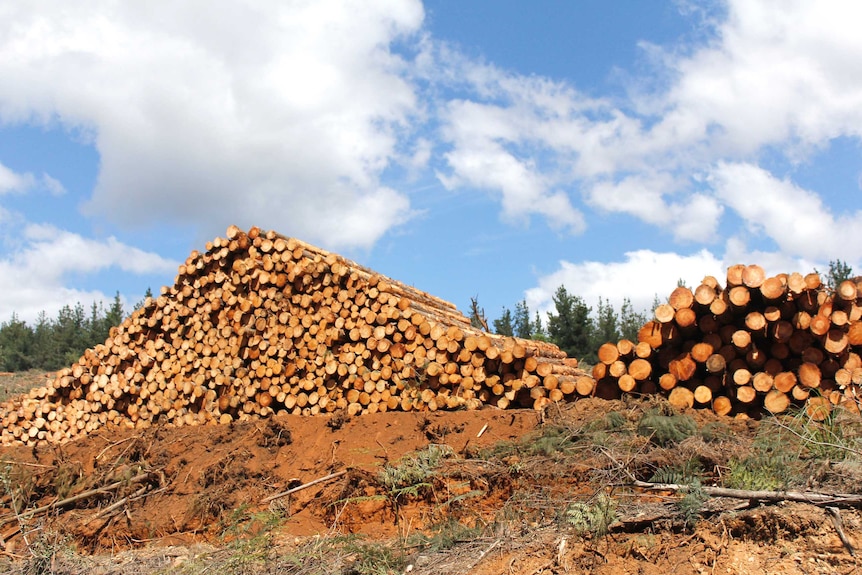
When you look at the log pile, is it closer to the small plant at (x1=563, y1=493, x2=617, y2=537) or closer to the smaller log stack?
the smaller log stack

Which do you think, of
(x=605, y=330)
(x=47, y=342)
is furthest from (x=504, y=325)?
(x=47, y=342)

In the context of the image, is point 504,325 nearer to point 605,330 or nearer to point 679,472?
point 605,330

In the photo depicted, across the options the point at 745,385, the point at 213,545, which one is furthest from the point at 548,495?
the point at 213,545

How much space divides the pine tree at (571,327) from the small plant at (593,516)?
24836mm

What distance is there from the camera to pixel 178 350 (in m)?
10.5

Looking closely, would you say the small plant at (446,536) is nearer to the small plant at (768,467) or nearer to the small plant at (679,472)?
the small plant at (679,472)

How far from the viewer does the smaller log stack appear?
6.76m

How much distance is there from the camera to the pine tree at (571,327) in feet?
99.4

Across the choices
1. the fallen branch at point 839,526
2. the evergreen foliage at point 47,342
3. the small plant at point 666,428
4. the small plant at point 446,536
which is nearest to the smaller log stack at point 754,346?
the small plant at point 666,428

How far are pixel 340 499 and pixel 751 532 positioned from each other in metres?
3.82

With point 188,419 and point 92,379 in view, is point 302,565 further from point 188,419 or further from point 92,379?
point 92,379

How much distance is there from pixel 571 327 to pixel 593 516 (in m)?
26.4

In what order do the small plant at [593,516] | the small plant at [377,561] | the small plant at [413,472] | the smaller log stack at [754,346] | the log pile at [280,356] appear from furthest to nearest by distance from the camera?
the log pile at [280,356], the smaller log stack at [754,346], the small plant at [413,472], the small plant at [377,561], the small plant at [593,516]

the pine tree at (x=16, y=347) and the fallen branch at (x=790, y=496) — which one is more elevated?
the pine tree at (x=16, y=347)
